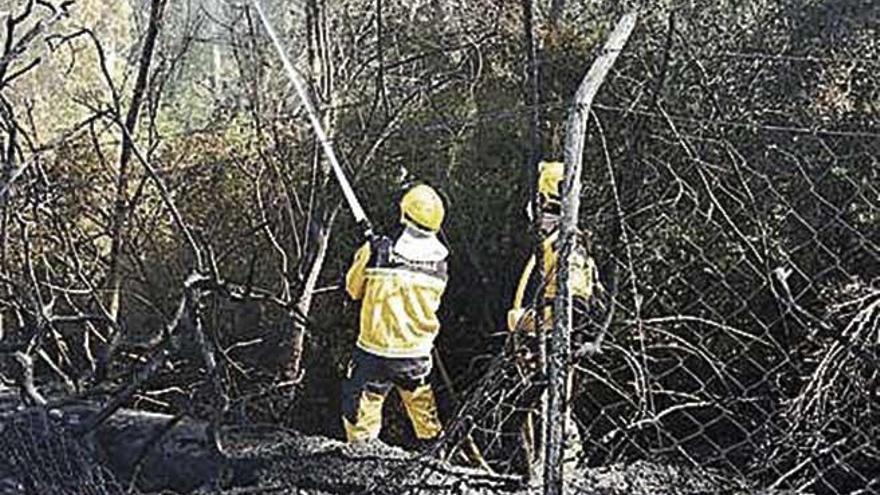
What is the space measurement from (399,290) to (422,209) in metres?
0.35

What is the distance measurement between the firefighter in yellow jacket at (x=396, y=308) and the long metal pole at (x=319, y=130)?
20cm

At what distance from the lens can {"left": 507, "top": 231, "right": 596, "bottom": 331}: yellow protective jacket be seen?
263 centimetres

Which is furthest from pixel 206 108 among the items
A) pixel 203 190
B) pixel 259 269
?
pixel 259 269

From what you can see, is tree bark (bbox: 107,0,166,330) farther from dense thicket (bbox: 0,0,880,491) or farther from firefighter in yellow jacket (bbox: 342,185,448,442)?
firefighter in yellow jacket (bbox: 342,185,448,442)

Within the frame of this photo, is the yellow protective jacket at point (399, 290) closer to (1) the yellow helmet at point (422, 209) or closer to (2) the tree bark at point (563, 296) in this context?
(1) the yellow helmet at point (422, 209)

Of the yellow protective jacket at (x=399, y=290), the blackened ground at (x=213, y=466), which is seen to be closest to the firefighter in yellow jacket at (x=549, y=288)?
the blackened ground at (x=213, y=466)

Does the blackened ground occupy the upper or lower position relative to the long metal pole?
lower

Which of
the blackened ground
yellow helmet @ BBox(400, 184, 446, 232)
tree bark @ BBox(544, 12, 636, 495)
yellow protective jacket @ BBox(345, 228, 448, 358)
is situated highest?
tree bark @ BBox(544, 12, 636, 495)

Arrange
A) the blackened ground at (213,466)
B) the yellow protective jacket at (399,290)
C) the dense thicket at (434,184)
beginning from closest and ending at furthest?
the blackened ground at (213,466) < the yellow protective jacket at (399,290) < the dense thicket at (434,184)

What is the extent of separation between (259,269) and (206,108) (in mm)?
3199

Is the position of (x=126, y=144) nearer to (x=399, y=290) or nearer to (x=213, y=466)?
(x=399, y=290)

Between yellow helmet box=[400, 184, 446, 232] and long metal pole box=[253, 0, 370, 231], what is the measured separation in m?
0.19

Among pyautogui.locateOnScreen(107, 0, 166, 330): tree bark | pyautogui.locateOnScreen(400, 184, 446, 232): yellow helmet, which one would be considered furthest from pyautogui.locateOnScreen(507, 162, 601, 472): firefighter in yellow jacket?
pyautogui.locateOnScreen(107, 0, 166, 330): tree bark

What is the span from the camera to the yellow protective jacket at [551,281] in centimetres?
263
